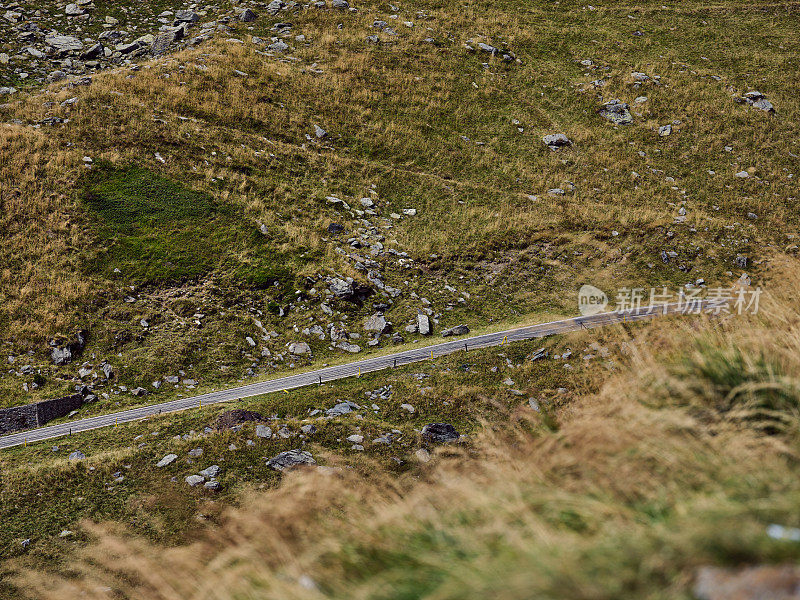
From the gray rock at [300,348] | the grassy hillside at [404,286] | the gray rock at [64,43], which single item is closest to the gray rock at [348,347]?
the grassy hillside at [404,286]

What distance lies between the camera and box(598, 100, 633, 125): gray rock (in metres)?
48.2

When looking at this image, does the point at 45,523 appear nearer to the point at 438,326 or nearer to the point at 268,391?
the point at 268,391

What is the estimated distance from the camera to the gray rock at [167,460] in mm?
19953

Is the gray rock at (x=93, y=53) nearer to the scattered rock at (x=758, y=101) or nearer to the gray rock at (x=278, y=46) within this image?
the gray rock at (x=278, y=46)

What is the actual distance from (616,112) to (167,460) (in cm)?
→ 4709

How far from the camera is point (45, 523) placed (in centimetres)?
1748

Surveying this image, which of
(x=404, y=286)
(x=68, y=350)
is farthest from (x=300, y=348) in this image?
(x=68, y=350)

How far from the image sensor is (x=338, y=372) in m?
27.4

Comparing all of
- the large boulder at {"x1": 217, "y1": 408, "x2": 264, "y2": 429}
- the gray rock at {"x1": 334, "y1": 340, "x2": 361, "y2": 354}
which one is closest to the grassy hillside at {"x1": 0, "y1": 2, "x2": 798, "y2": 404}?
the gray rock at {"x1": 334, "y1": 340, "x2": 361, "y2": 354}

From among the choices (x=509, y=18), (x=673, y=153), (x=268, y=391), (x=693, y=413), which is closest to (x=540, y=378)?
(x=268, y=391)

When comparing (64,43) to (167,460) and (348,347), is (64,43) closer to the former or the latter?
(348,347)

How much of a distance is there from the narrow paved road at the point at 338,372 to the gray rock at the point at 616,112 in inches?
916

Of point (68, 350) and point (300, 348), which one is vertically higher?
point (68, 350)

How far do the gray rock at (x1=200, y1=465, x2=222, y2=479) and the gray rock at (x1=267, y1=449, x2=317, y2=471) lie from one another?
71.1 inches
